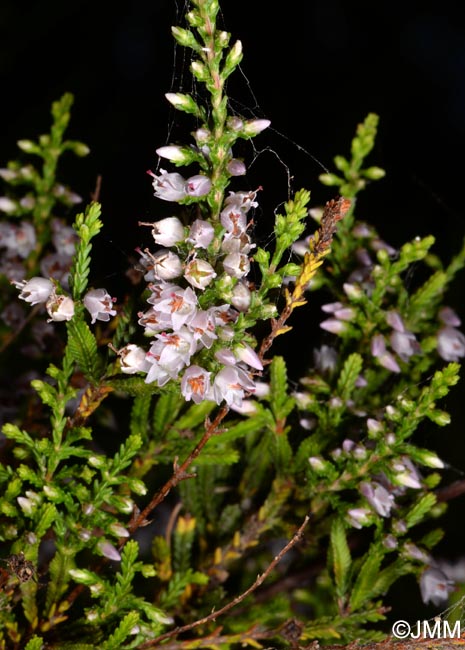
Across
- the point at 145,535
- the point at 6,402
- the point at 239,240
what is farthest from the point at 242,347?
the point at 145,535

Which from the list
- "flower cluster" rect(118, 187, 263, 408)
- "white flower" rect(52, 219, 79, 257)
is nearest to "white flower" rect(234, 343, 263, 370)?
"flower cluster" rect(118, 187, 263, 408)

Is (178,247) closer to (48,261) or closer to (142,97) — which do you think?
(48,261)

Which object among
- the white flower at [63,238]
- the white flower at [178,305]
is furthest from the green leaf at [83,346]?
the white flower at [63,238]

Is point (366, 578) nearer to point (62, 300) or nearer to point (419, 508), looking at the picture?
point (419, 508)

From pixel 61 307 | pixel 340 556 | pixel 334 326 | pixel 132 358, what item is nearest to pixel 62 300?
pixel 61 307

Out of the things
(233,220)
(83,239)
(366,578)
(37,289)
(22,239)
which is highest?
(233,220)
